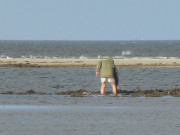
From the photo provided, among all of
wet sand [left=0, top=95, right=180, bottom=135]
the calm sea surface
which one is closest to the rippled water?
wet sand [left=0, top=95, right=180, bottom=135]

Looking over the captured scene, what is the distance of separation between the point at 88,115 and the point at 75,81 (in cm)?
1510

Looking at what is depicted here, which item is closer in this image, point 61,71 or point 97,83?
point 97,83

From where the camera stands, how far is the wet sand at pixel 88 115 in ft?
46.8

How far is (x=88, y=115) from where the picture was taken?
1702 cm

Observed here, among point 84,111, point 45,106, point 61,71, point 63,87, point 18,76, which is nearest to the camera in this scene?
point 84,111

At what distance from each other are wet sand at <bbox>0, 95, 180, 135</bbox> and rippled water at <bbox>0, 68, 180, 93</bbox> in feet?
17.7

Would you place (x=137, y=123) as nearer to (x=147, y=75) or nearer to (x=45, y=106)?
(x=45, y=106)

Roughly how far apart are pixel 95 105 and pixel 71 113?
2.23m

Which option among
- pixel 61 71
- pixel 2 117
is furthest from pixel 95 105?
pixel 61 71

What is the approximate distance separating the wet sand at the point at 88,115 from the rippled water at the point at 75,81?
5.41 m

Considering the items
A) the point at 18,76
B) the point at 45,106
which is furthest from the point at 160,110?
the point at 18,76

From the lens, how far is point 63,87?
28422 millimetres

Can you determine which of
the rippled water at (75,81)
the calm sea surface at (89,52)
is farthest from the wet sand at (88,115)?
the calm sea surface at (89,52)

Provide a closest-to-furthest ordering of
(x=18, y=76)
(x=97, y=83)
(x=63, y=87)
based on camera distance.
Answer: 1. (x=63, y=87)
2. (x=97, y=83)
3. (x=18, y=76)
